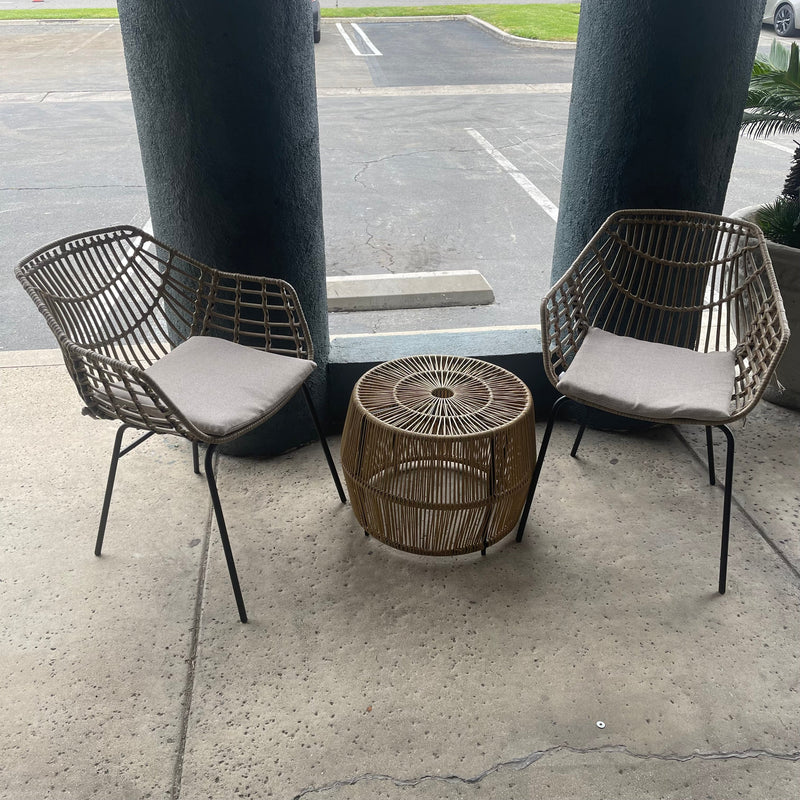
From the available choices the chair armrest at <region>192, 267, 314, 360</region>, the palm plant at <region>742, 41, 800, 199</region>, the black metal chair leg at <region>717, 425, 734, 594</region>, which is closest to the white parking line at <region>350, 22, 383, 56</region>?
the palm plant at <region>742, 41, 800, 199</region>

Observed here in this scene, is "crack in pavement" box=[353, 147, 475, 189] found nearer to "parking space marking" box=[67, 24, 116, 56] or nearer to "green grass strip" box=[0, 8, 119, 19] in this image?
"parking space marking" box=[67, 24, 116, 56]

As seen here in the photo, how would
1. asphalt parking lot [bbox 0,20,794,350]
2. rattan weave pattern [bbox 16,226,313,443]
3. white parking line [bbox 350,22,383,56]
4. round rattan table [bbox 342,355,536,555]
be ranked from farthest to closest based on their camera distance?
white parking line [bbox 350,22,383,56]
asphalt parking lot [bbox 0,20,794,350]
round rattan table [bbox 342,355,536,555]
rattan weave pattern [bbox 16,226,313,443]

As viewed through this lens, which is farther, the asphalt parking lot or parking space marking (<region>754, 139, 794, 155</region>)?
parking space marking (<region>754, 139, 794, 155</region>)

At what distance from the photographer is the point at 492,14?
54.3 feet

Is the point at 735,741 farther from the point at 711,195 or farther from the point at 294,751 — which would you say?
the point at 711,195

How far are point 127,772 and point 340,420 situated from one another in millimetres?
1653

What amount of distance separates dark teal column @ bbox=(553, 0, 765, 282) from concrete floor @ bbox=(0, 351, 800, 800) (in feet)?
3.46

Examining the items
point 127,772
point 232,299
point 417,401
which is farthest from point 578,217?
point 127,772

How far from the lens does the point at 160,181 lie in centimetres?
277

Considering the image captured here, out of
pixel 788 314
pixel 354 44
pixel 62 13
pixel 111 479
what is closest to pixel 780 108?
pixel 788 314

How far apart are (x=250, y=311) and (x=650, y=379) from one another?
1405 mm

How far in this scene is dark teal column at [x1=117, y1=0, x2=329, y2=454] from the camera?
2482mm

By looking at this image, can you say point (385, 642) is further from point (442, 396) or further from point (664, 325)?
point (664, 325)

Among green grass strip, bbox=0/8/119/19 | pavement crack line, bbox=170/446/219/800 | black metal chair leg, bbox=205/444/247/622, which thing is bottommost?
pavement crack line, bbox=170/446/219/800
